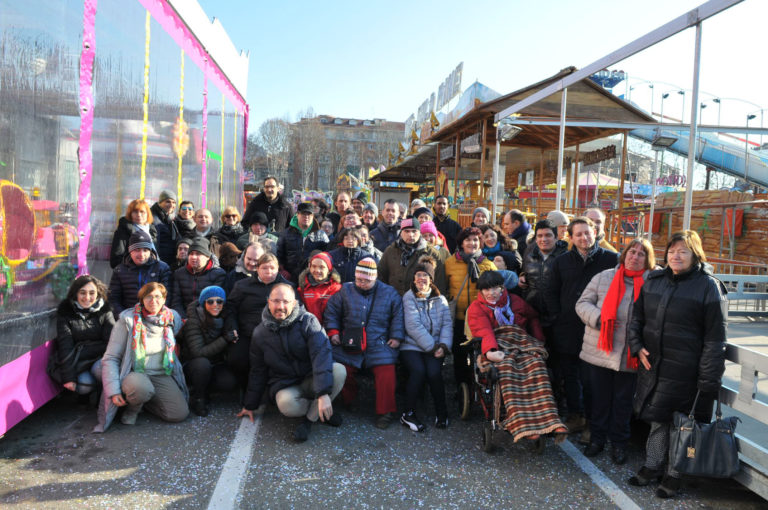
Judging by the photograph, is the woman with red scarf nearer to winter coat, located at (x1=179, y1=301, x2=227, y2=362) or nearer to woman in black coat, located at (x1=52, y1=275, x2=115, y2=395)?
winter coat, located at (x1=179, y1=301, x2=227, y2=362)

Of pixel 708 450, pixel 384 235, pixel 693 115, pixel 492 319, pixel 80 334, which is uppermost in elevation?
pixel 693 115

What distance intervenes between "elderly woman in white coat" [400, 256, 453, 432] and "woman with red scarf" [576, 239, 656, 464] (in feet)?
3.89

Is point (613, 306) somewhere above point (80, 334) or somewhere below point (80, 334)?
above

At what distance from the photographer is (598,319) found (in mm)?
3768

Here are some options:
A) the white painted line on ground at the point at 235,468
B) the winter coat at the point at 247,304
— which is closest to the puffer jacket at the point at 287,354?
the white painted line on ground at the point at 235,468

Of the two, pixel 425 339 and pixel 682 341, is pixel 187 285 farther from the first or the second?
pixel 682 341

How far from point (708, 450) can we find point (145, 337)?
4.09 meters

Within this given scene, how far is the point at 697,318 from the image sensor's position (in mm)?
3172

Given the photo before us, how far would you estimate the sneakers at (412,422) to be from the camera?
165 inches

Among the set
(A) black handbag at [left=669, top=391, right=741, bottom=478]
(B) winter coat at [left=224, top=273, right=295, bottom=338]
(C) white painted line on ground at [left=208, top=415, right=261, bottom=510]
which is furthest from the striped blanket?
(B) winter coat at [left=224, top=273, right=295, bottom=338]

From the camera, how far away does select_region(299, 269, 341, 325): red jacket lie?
4875 mm

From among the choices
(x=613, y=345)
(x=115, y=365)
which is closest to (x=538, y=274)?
(x=613, y=345)

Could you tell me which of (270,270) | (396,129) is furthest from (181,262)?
(396,129)

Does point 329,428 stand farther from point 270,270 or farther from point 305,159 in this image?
point 305,159
